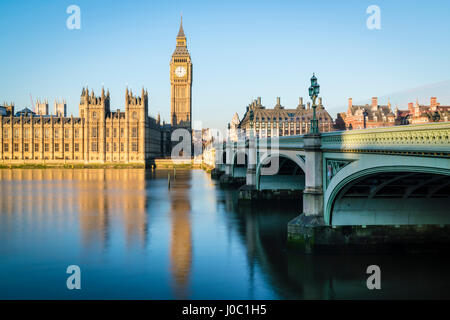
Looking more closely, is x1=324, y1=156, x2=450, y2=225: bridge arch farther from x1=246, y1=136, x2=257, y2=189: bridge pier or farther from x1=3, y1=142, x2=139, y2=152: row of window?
x1=3, y1=142, x2=139, y2=152: row of window

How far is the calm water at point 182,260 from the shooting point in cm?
1838

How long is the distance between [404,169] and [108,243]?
761 inches

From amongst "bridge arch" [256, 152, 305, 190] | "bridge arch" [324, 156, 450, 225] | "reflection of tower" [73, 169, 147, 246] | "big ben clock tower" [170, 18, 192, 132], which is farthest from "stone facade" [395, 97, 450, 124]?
"big ben clock tower" [170, 18, 192, 132]

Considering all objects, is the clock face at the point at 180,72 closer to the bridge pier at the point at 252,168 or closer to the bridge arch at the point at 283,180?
the bridge pier at the point at 252,168

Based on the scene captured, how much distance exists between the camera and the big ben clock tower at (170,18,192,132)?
156 metres

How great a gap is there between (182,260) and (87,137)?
105272 mm

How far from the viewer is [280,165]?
140 feet

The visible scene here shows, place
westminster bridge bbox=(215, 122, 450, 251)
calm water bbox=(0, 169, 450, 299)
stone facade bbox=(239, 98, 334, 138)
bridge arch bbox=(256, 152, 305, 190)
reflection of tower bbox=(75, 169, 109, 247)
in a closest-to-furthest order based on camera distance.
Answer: calm water bbox=(0, 169, 450, 299) < westminster bridge bbox=(215, 122, 450, 251) < reflection of tower bbox=(75, 169, 109, 247) < bridge arch bbox=(256, 152, 305, 190) < stone facade bbox=(239, 98, 334, 138)

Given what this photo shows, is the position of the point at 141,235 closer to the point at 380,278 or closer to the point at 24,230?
the point at 24,230

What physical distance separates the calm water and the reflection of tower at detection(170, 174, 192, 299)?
0.20 feet

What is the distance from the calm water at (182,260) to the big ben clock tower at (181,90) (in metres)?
115

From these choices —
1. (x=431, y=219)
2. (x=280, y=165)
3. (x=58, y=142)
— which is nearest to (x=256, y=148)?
(x=280, y=165)

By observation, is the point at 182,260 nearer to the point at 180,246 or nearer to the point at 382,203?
the point at 180,246

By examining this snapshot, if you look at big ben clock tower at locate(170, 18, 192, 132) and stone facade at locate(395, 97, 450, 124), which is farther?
big ben clock tower at locate(170, 18, 192, 132)
